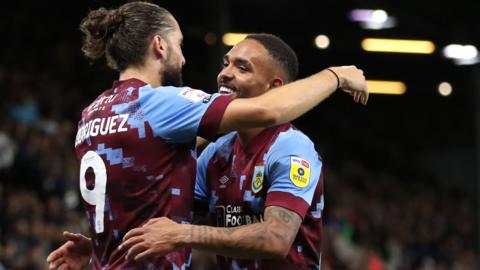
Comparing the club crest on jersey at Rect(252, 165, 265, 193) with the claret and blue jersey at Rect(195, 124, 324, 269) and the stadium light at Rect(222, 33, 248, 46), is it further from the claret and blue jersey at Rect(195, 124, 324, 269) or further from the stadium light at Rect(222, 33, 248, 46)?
the stadium light at Rect(222, 33, 248, 46)

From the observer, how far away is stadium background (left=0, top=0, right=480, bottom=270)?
12.6 meters

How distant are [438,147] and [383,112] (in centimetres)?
179

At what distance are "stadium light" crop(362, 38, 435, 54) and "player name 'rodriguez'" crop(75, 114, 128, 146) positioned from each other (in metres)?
16.1

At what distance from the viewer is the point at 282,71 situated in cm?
480

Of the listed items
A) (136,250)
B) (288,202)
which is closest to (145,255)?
(136,250)

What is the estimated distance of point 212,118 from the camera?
3.95 meters

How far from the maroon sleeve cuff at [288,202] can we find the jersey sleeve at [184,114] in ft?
1.38

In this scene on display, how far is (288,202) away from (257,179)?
0.31 metres

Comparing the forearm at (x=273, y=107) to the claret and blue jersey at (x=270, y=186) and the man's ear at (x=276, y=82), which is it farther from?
the man's ear at (x=276, y=82)

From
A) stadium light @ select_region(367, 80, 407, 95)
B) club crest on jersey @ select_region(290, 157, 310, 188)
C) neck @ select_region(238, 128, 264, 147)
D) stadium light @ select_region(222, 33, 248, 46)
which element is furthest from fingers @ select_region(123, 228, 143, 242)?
stadium light @ select_region(367, 80, 407, 95)

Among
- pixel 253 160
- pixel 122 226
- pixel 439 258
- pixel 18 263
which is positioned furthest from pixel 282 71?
pixel 439 258

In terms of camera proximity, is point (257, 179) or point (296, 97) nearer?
point (296, 97)

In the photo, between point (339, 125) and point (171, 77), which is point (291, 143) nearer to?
point (171, 77)

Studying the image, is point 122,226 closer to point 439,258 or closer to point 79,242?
point 79,242
